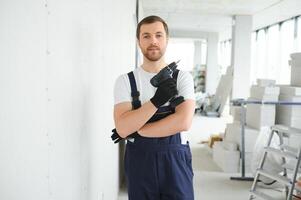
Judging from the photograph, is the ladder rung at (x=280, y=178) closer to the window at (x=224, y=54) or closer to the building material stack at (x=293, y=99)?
the building material stack at (x=293, y=99)

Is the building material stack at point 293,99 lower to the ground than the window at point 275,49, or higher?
lower

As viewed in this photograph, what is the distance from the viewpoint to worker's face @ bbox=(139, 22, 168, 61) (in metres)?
1.66

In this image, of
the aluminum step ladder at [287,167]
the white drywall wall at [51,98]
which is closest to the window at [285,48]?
the aluminum step ladder at [287,167]

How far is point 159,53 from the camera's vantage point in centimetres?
168

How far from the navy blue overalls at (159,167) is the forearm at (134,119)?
8cm

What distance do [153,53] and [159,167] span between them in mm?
542

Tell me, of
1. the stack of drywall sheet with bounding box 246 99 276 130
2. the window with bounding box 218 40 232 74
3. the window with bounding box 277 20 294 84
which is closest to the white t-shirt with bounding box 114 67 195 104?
the stack of drywall sheet with bounding box 246 99 276 130

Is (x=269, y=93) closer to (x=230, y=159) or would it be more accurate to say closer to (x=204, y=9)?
(x=230, y=159)

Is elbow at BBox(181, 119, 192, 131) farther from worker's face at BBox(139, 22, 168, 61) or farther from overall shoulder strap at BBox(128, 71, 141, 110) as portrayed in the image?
worker's face at BBox(139, 22, 168, 61)

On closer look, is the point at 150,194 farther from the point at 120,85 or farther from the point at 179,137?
the point at 120,85

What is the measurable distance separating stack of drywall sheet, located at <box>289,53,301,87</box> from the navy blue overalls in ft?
11.4

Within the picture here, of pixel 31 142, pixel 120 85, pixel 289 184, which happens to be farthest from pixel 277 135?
pixel 31 142

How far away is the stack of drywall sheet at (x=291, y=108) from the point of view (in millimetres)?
4434

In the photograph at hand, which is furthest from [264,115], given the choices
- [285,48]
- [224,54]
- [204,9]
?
[224,54]
